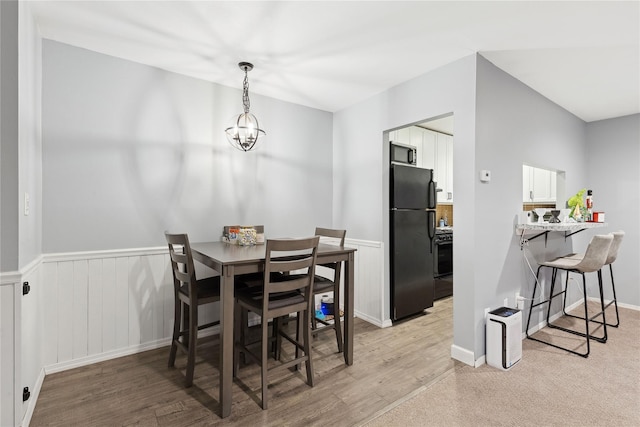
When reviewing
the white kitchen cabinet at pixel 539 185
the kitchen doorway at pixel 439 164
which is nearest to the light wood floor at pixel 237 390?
the kitchen doorway at pixel 439 164

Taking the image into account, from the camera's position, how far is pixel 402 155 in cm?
344

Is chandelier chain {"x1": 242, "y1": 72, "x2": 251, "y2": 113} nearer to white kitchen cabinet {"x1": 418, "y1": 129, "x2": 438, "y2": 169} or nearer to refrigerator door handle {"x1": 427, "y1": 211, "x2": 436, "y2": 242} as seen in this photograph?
refrigerator door handle {"x1": 427, "y1": 211, "x2": 436, "y2": 242}

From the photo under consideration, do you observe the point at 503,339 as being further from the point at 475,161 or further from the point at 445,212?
Answer: the point at 445,212

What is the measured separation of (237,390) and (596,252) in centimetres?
306

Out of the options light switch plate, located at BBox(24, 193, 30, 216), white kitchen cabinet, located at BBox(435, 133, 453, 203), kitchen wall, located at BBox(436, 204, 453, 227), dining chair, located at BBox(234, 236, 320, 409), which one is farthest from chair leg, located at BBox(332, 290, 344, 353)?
kitchen wall, located at BBox(436, 204, 453, 227)

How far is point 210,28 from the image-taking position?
6.95 ft

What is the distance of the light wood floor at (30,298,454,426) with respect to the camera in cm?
181

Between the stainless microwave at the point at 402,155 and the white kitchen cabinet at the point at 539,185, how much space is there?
67.2 inches

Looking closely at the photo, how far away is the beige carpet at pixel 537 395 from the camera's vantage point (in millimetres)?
1818

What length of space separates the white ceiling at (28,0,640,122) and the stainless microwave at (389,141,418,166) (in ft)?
2.14

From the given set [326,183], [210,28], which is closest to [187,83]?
[210,28]

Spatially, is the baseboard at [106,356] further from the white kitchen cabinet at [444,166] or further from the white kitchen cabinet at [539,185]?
the white kitchen cabinet at [539,185]

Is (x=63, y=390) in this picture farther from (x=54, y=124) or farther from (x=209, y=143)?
(x=209, y=143)

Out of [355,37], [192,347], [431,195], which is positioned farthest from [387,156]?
[192,347]
